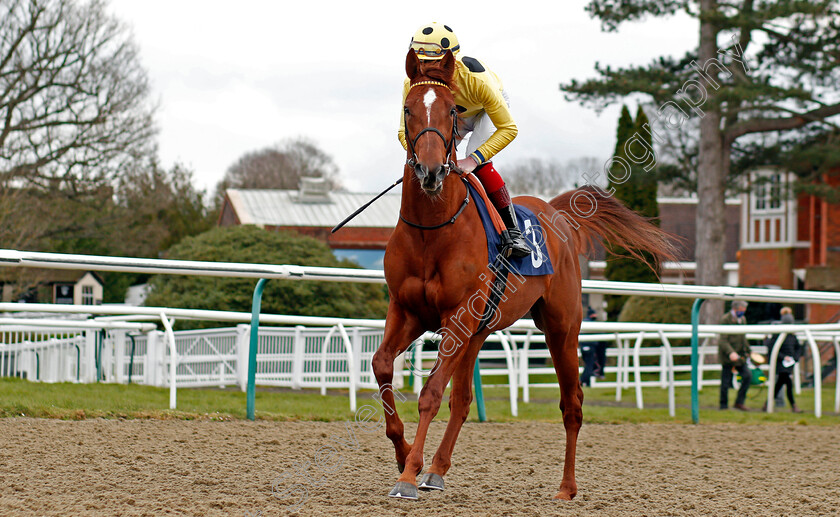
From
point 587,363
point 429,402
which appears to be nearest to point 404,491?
point 429,402

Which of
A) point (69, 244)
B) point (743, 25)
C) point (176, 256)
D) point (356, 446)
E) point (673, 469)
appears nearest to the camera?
point (673, 469)

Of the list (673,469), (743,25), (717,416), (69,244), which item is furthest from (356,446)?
(69,244)

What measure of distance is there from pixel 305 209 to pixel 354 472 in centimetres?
3269

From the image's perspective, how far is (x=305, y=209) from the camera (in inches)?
1452

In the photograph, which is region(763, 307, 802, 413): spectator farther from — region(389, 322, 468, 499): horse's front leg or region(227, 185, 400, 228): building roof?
region(227, 185, 400, 228): building roof

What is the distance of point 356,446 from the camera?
561 centimetres

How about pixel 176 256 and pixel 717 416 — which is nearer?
pixel 717 416

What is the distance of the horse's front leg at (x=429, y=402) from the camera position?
12.7 feet

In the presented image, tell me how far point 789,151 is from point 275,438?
59.4 ft

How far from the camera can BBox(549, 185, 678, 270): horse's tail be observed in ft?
20.1

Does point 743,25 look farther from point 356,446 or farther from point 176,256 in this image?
point 356,446

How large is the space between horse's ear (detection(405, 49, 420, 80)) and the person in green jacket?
854 centimetres

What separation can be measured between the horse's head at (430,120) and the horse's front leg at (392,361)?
2.20ft

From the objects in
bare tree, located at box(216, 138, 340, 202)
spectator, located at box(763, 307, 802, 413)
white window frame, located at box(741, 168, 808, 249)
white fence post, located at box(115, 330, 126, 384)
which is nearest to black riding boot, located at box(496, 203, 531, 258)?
white fence post, located at box(115, 330, 126, 384)
